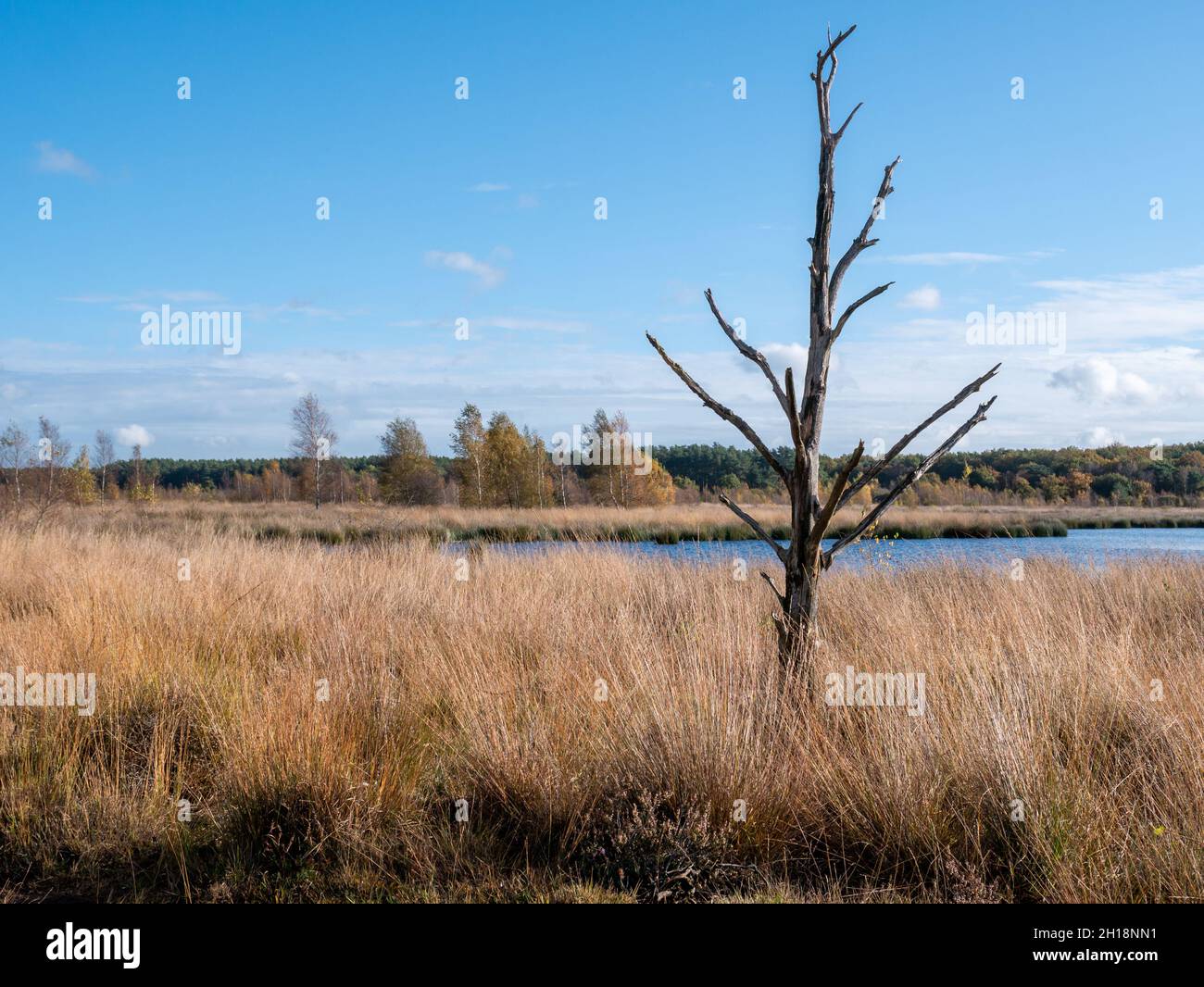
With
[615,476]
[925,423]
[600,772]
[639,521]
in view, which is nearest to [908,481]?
[925,423]

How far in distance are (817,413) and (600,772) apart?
1.89 meters

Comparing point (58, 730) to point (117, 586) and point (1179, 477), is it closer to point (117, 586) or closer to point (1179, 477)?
point (117, 586)

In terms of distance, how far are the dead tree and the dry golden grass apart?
65cm

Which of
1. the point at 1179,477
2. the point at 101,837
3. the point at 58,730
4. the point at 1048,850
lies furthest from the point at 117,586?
the point at 1179,477

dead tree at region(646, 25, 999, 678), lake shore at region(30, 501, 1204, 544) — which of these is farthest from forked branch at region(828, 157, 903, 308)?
lake shore at region(30, 501, 1204, 544)

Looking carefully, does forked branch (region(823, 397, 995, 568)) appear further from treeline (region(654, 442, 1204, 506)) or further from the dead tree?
treeline (region(654, 442, 1204, 506))

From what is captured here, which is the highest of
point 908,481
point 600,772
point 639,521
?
point 908,481

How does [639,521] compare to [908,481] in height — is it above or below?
below

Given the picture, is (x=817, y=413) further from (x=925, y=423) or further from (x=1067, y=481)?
(x=1067, y=481)

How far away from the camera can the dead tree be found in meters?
3.67

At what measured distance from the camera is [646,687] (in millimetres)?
3842

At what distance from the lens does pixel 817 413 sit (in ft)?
12.2

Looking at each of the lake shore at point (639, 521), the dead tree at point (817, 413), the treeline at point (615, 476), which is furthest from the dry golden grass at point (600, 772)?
the treeline at point (615, 476)

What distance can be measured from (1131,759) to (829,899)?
1.82m
